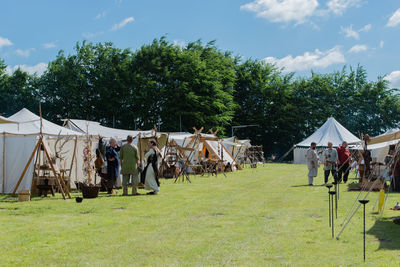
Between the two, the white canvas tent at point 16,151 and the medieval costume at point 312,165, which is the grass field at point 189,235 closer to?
the white canvas tent at point 16,151

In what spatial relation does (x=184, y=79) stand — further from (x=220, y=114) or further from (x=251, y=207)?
(x=251, y=207)

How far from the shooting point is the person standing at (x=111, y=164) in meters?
14.5

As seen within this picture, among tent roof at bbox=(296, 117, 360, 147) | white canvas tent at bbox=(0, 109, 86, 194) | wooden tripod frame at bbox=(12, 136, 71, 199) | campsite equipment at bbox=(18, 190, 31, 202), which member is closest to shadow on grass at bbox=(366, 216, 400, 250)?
wooden tripod frame at bbox=(12, 136, 71, 199)

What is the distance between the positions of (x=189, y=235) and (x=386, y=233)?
123 inches

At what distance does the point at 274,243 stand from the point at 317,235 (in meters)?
0.94

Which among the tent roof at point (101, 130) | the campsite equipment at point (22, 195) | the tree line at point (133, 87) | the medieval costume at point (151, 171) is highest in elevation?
the tree line at point (133, 87)

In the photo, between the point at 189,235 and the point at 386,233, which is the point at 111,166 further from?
the point at 386,233

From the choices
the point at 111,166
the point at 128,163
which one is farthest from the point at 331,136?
the point at 128,163

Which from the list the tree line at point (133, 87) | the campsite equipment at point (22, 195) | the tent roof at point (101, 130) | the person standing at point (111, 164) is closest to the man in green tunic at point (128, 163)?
the person standing at point (111, 164)

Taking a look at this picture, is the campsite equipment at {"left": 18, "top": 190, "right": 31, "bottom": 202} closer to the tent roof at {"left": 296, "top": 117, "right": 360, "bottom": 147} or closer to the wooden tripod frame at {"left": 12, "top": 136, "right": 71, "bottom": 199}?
the wooden tripod frame at {"left": 12, "top": 136, "right": 71, "bottom": 199}

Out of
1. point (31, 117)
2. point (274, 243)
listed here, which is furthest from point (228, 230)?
point (31, 117)

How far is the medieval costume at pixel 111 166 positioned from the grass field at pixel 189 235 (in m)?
3.20

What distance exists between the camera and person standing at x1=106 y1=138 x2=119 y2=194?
1451cm

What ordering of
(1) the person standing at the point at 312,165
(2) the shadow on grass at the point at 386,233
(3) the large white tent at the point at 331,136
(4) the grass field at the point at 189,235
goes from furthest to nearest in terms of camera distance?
(3) the large white tent at the point at 331,136, (1) the person standing at the point at 312,165, (2) the shadow on grass at the point at 386,233, (4) the grass field at the point at 189,235
